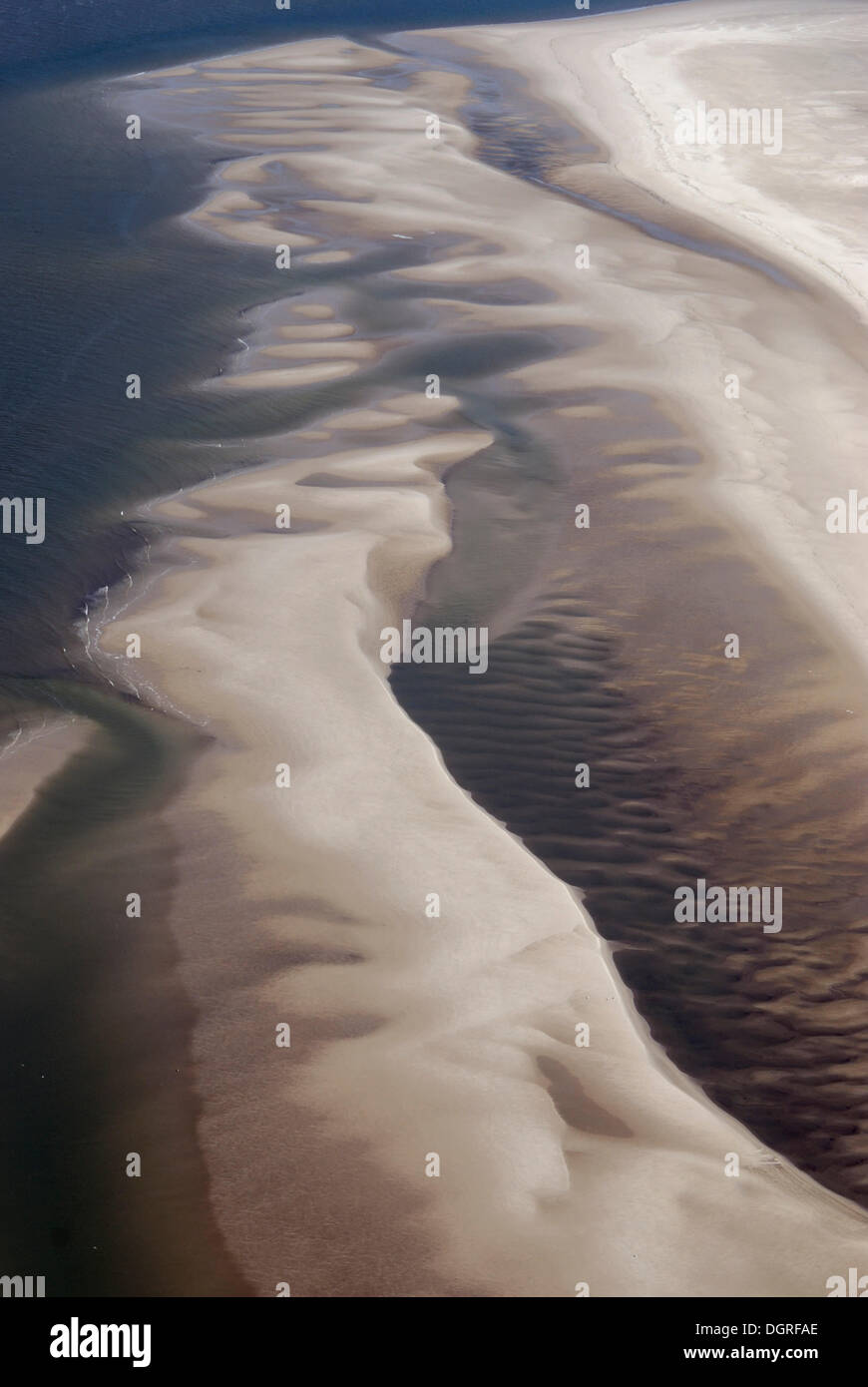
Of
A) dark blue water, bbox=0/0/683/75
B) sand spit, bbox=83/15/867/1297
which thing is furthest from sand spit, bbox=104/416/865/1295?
dark blue water, bbox=0/0/683/75

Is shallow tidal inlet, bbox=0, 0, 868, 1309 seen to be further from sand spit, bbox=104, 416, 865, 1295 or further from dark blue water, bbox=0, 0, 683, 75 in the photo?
dark blue water, bbox=0, 0, 683, 75

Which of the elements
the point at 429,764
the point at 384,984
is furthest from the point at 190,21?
the point at 384,984

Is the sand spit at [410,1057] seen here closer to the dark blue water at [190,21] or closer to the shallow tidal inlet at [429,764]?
the shallow tidal inlet at [429,764]

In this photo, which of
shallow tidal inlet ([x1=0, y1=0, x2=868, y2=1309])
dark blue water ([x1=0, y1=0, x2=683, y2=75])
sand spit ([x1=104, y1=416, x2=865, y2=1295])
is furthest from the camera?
dark blue water ([x1=0, y1=0, x2=683, y2=75])

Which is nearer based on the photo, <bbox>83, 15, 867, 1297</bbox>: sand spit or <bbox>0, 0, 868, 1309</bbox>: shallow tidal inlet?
<bbox>83, 15, 867, 1297</bbox>: sand spit

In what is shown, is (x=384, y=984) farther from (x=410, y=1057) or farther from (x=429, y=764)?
(x=429, y=764)

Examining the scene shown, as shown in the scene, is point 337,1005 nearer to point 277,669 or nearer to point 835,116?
point 277,669

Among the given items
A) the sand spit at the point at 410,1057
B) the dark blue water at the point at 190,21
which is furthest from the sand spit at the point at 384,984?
the dark blue water at the point at 190,21

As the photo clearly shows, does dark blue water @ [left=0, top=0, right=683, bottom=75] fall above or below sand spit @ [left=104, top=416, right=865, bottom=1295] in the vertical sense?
above
